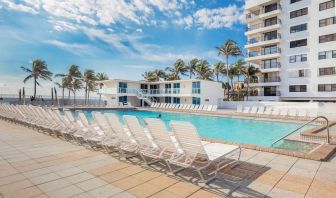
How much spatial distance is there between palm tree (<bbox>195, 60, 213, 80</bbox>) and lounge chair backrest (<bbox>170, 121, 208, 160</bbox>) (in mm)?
44365

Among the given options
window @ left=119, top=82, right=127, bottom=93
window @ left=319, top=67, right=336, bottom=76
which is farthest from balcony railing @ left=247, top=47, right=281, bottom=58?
window @ left=119, top=82, right=127, bottom=93

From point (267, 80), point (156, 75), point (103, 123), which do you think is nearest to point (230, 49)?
point (267, 80)

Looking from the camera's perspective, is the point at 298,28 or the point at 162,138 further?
the point at 298,28

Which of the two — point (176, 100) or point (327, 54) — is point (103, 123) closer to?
point (176, 100)

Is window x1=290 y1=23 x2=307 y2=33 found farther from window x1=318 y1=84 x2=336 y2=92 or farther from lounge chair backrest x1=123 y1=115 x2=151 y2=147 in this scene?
lounge chair backrest x1=123 y1=115 x2=151 y2=147

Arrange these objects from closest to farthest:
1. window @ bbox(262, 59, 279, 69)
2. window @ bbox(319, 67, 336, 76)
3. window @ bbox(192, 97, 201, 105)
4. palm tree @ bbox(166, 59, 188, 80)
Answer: window @ bbox(319, 67, 336, 76) < window @ bbox(192, 97, 201, 105) < window @ bbox(262, 59, 279, 69) < palm tree @ bbox(166, 59, 188, 80)

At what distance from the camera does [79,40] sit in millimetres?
33188

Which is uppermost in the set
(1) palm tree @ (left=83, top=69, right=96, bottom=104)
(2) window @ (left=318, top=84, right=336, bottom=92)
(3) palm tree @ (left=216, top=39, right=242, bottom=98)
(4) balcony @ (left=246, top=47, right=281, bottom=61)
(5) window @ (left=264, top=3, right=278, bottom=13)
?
(5) window @ (left=264, top=3, right=278, bottom=13)

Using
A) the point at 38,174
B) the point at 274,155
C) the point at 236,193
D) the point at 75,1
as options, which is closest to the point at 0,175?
the point at 38,174

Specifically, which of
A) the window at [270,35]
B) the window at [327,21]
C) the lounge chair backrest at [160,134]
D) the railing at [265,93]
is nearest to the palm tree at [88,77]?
the railing at [265,93]

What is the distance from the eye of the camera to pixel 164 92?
3772 centimetres

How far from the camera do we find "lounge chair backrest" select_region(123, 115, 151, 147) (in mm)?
4668

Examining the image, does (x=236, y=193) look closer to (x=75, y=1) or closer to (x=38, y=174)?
(x=38, y=174)

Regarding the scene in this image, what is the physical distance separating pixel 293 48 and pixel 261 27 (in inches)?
255
